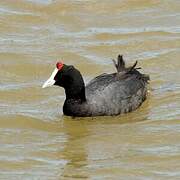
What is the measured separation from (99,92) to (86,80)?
1.35 metres

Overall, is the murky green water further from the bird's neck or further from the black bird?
the bird's neck

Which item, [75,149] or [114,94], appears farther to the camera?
[114,94]

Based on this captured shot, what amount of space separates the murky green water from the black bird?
145 mm

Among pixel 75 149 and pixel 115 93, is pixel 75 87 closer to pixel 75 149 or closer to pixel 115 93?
pixel 115 93

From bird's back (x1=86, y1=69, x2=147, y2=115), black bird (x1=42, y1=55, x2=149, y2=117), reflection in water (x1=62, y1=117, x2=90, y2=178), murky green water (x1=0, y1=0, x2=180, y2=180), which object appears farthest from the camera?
bird's back (x1=86, y1=69, x2=147, y2=115)

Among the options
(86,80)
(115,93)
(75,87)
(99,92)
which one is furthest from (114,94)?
(86,80)

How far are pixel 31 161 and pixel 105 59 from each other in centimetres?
465

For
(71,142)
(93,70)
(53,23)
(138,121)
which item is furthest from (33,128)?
(53,23)

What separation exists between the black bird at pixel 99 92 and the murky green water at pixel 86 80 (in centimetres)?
15

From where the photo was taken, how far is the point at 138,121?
1216cm

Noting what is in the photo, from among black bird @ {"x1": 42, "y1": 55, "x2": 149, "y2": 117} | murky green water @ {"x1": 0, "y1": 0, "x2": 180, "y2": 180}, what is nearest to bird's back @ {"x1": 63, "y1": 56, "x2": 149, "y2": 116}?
black bird @ {"x1": 42, "y1": 55, "x2": 149, "y2": 117}

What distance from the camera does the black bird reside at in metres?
12.2

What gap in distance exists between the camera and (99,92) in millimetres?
12594

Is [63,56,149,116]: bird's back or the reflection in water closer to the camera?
the reflection in water
